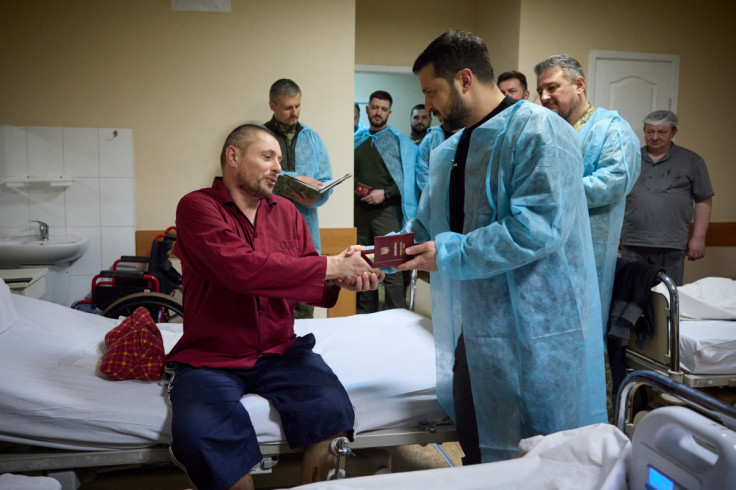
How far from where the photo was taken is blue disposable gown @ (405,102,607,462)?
1782 mm

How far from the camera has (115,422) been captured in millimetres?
2023

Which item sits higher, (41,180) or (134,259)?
(41,180)

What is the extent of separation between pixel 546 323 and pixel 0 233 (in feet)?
14.4

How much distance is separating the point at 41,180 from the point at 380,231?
2.65 meters

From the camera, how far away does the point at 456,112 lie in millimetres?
1996

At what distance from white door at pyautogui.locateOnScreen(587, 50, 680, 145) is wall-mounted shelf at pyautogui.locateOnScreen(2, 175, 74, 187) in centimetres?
460

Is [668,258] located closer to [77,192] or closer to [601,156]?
[601,156]

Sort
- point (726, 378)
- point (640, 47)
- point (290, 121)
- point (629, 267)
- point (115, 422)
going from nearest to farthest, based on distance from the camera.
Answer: point (115, 422) < point (629, 267) < point (726, 378) < point (290, 121) < point (640, 47)

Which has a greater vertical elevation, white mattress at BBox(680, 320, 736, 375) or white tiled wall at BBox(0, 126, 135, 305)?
white tiled wall at BBox(0, 126, 135, 305)

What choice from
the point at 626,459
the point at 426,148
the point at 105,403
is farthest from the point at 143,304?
the point at 626,459

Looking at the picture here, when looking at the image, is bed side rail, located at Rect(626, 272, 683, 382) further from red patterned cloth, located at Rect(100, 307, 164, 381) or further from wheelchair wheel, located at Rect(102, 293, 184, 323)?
wheelchair wheel, located at Rect(102, 293, 184, 323)

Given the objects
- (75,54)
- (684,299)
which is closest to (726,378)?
(684,299)

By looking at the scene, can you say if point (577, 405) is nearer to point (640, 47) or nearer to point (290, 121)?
point (290, 121)

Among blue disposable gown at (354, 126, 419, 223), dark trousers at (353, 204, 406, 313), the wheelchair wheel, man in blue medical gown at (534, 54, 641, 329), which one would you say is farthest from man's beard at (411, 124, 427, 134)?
the wheelchair wheel
